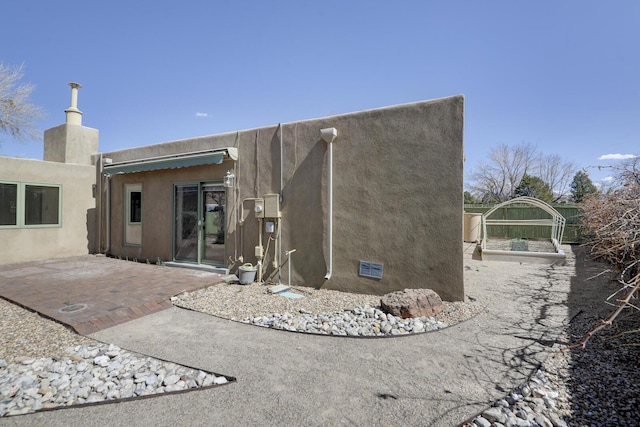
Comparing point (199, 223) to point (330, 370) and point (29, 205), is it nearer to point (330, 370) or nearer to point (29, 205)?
point (29, 205)

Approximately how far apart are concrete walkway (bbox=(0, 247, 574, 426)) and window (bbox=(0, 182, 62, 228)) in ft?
26.8

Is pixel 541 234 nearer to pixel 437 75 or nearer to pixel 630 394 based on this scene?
pixel 437 75

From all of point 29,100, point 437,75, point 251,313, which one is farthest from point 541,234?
point 29,100

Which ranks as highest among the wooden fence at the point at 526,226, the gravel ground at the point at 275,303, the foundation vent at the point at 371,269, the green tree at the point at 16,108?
the green tree at the point at 16,108

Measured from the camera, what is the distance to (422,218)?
20.5 feet

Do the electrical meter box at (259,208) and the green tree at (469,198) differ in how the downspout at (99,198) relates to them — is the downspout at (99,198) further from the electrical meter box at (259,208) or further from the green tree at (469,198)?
the green tree at (469,198)

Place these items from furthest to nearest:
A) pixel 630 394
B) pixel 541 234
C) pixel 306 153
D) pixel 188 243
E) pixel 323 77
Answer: pixel 541 234
pixel 323 77
pixel 188 243
pixel 306 153
pixel 630 394

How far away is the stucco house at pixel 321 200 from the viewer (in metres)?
6.13

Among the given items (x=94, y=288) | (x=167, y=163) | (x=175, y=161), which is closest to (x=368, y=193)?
(x=175, y=161)

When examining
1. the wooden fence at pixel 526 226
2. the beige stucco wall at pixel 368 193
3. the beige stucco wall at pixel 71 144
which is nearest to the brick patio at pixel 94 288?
the beige stucco wall at pixel 368 193

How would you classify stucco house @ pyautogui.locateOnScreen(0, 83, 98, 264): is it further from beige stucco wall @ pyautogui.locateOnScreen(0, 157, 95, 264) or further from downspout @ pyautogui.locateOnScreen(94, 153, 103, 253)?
downspout @ pyautogui.locateOnScreen(94, 153, 103, 253)

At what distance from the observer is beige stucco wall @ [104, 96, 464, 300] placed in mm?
6059

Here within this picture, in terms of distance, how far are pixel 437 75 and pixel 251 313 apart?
7805 mm

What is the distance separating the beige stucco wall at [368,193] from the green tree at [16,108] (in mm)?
14025
